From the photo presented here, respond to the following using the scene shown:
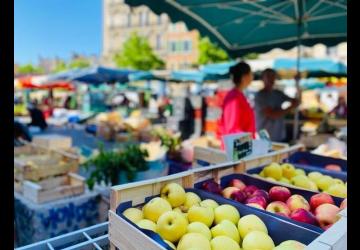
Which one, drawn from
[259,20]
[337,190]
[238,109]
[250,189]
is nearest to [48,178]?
[238,109]

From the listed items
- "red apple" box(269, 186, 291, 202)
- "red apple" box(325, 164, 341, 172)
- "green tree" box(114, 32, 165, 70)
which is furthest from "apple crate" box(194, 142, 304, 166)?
"green tree" box(114, 32, 165, 70)

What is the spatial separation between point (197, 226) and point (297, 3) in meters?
3.80

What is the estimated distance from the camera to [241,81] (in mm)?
Result: 3279

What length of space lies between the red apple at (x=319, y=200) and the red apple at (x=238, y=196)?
34 cm

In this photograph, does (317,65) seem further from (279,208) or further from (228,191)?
(279,208)

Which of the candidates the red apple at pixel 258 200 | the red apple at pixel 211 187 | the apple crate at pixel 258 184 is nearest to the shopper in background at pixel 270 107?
the apple crate at pixel 258 184

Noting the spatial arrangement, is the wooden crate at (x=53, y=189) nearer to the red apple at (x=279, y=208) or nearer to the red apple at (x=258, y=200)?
the red apple at (x=258, y=200)

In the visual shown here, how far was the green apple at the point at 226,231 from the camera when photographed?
1.36 metres

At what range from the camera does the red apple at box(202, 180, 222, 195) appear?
72.7 inches

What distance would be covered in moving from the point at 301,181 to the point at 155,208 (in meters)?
1.08

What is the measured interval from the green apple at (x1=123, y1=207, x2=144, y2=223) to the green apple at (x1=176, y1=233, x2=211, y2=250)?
0.24 m

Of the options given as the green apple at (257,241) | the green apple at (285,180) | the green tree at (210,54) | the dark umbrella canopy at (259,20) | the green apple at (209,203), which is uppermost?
the green tree at (210,54)

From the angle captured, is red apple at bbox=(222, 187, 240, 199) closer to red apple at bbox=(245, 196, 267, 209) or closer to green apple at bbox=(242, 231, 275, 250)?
red apple at bbox=(245, 196, 267, 209)
